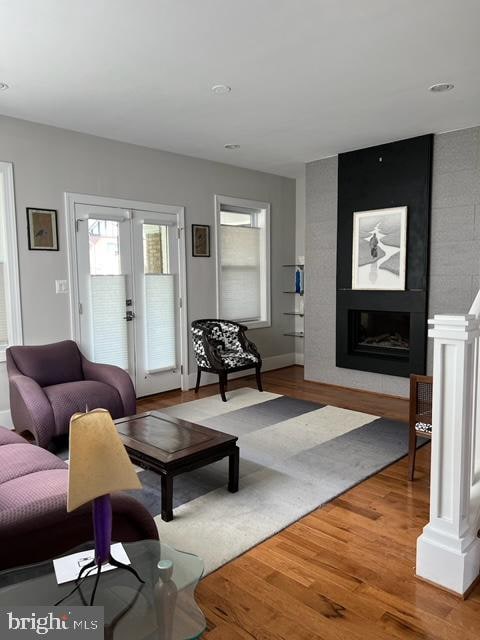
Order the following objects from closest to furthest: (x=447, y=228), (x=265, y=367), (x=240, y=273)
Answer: (x=447, y=228)
(x=240, y=273)
(x=265, y=367)

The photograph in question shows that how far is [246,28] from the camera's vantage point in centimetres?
255

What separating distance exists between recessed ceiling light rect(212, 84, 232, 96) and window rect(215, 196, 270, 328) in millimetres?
2211

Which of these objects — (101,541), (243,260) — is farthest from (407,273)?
(101,541)

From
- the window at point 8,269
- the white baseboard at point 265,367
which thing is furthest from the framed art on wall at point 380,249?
the window at point 8,269

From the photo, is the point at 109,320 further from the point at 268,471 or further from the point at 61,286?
the point at 268,471

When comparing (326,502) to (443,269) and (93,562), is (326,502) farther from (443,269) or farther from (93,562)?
(443,269)

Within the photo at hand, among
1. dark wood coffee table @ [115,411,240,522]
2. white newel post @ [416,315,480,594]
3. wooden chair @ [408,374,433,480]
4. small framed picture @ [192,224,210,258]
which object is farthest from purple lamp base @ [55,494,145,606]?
small framed picture @ [192,224,210,258]

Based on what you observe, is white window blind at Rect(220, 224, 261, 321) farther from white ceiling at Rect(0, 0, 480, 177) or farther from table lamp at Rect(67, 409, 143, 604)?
table lamp at Rect(67, 409, 143, 604)

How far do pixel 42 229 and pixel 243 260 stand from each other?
2.65m

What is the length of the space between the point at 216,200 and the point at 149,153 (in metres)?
1.01

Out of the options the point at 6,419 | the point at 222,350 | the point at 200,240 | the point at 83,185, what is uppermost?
the point at 83,185

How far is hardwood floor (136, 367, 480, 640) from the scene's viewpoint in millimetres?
1775

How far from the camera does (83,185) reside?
14.6 feet

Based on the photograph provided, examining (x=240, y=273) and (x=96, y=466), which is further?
(x=240, y=273)
